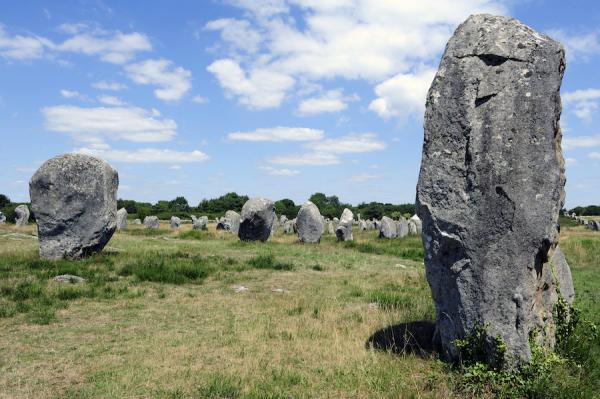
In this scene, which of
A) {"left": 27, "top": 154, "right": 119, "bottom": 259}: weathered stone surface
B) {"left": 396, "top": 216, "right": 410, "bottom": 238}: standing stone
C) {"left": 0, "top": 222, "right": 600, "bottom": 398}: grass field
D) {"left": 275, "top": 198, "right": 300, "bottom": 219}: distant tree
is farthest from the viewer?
{"left": 275, "top": 198, "right": 300, "bottom": 219}: distant tree

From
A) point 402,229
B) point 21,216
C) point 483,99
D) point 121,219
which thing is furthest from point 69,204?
point 402,229

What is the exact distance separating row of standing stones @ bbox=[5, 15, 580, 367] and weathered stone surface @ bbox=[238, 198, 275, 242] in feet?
60.4

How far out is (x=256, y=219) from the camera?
79.4 feet

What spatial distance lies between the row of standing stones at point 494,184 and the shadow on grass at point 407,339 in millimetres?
472

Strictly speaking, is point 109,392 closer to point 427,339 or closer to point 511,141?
point 427,339

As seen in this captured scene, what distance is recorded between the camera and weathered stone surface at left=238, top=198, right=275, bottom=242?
2414 cm

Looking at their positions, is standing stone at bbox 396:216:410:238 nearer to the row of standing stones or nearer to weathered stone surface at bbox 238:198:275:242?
weathered stone surface at bbox 238:198:275:242

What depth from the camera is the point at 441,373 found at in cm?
551

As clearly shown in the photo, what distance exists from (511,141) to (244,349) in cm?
443

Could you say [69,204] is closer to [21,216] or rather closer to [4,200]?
[21,216]

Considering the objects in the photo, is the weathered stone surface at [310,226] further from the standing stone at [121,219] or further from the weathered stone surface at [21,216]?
the weathered stone surface at [21,216]

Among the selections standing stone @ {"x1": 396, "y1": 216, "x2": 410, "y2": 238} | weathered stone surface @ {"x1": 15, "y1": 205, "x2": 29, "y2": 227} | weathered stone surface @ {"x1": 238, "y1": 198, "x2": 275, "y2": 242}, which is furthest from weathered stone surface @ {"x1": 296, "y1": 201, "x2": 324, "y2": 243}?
weathered stone surface @ {"x1": 15, "y1": 205, "x2": 29, "y2": 227}

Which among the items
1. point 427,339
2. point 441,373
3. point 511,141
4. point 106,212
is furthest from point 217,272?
point 511,141

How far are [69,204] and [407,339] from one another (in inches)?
481
